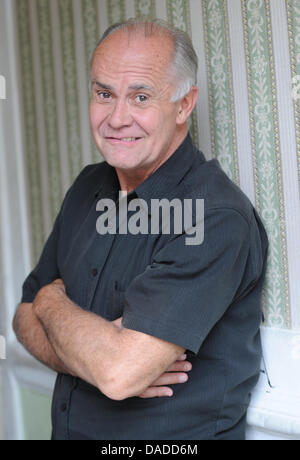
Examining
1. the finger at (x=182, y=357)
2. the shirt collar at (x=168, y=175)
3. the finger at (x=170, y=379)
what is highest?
the shirt collar at (x=168, y=175)

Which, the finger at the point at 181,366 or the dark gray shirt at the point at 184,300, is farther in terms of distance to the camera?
the finger at the point at 181,366

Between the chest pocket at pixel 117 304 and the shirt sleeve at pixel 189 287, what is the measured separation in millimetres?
114

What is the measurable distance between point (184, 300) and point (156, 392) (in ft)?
0.88

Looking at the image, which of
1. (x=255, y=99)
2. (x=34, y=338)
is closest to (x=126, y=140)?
(x=255, y=99)

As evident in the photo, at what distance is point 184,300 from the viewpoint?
1207 mm

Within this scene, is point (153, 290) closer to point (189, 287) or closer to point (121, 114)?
point (189, 287)

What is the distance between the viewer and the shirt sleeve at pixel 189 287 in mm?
1204

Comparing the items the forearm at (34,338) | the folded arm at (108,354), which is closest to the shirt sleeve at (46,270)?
the forearm at (34,338)

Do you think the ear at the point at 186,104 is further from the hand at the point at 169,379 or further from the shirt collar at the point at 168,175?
the hand at the point at 169,379

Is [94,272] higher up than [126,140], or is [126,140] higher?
[126,140]

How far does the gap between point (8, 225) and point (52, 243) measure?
64cm

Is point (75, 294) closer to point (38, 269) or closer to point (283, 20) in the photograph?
point (38, 269)

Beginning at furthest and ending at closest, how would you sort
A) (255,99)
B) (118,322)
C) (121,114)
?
(255,99)
(121,114)
(118,322)

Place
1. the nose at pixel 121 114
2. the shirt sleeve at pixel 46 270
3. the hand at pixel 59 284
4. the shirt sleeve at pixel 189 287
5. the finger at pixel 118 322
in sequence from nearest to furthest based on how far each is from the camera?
the shirt sleeve at pixel 189 287 → the finger at pixel 118 322 → the nose at pixel 121 114 → the hand at pixel 59 284 → the shirt sleeve at pixel 46 270
